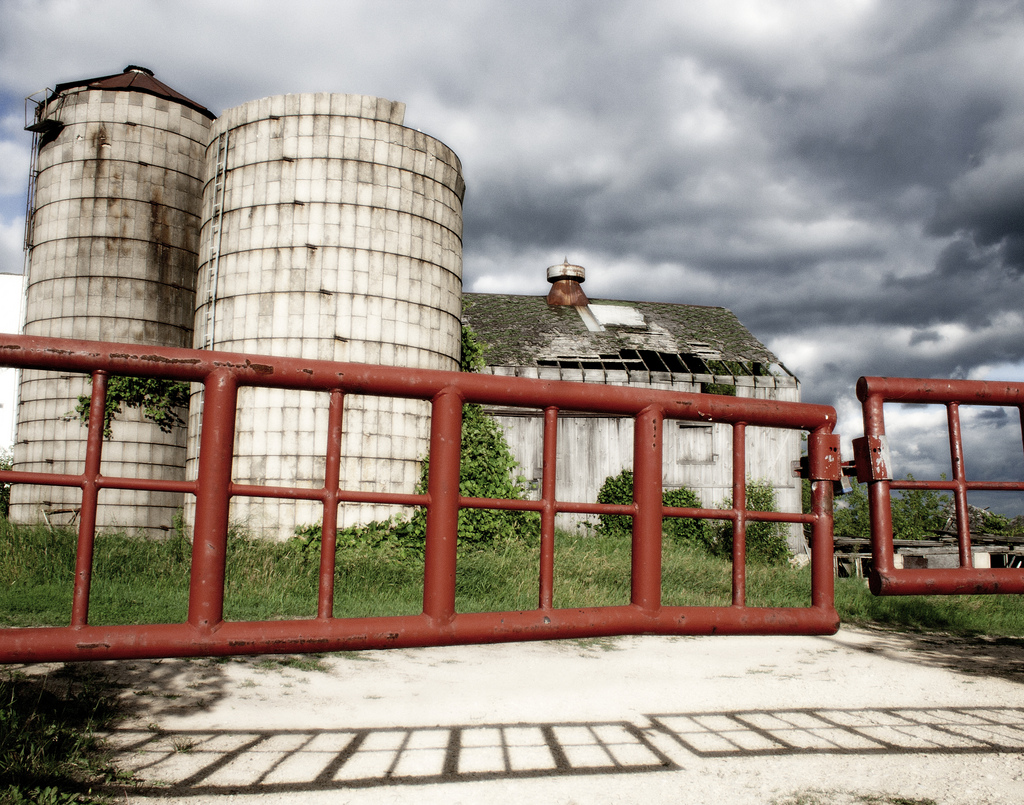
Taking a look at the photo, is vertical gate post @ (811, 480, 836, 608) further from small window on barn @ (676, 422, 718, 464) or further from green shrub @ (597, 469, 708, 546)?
small window on barn @ (676, 422, 718, 464)

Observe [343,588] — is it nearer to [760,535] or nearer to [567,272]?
[760,535]

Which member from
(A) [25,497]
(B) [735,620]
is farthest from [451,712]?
(A) [25,497]

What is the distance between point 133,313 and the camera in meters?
10.9

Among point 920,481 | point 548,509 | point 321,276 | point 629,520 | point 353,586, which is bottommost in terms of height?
point 353,586

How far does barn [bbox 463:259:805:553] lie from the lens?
16906mm

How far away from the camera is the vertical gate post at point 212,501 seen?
2287mm

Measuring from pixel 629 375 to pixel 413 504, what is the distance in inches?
639

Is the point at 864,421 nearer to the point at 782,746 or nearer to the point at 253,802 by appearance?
the point at 782,746

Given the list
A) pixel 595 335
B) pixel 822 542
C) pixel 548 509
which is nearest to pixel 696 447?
pixel 595 335

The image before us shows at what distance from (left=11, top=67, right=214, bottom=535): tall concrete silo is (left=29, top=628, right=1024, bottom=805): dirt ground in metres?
6.72

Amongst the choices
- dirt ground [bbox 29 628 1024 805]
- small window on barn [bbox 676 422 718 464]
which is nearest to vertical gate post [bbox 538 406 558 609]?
dirt ground [bbox 29 628 1024 805]

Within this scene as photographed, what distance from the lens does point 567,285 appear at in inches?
900

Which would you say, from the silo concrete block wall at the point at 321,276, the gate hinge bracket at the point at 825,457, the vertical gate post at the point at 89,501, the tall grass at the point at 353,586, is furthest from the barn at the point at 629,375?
the vertical gate post at the point at 89,501

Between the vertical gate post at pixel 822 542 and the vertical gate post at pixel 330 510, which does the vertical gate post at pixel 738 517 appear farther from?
the vertical gate post at pixel 330 510
